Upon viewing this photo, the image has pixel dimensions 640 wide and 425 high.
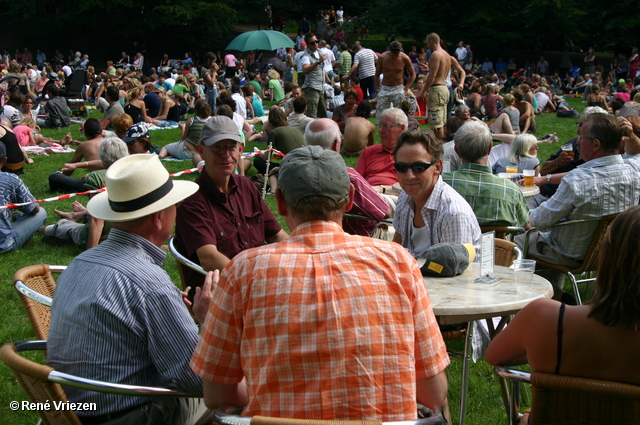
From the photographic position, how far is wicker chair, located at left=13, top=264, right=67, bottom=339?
3.08 metres

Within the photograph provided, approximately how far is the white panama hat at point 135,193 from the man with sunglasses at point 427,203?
1.57 meters

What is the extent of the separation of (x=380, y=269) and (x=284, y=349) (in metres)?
0.38

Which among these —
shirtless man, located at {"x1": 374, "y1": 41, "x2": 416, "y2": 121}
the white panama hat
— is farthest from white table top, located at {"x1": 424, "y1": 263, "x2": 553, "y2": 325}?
shirtless man, located at {"x1": 374, "y1": 41, "x2": 416, "y2": 121}

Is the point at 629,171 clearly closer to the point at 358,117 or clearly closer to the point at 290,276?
the point at 290,276

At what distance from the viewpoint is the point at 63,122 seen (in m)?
16.2

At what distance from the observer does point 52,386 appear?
2277 millimetres

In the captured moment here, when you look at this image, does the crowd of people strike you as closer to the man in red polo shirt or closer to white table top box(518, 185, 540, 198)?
white table top box(518, 185, 540, 198)

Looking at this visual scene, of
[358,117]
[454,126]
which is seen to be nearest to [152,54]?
[358,117]

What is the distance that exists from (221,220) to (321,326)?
7.60 ft

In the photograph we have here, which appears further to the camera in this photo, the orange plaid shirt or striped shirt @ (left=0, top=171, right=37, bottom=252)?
striped shirt @ (left=0, top=171, right=37, bottom=252)

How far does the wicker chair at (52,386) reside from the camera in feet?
7.26

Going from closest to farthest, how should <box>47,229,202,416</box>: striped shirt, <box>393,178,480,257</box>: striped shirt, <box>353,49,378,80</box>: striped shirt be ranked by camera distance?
<box>47,229,202,416</box>: striped shirt < <box>393,178,480,257</box>: striped shirt < <box>353,49,378,80</box>: striped shirt

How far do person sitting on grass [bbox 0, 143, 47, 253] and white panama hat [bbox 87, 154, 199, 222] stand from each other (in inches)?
186

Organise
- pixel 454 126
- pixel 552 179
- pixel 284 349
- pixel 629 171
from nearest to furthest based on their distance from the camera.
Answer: pixel 284 349
pixel 629 171
pixel 552 179
pixel 454 126
